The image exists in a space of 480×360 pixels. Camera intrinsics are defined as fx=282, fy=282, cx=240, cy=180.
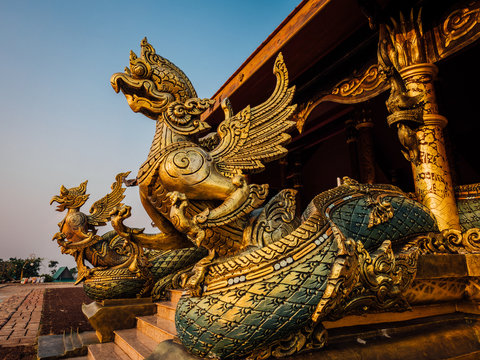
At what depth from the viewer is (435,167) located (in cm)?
201

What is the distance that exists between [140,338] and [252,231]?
1511 mm

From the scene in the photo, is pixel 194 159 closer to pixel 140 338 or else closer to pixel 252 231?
pixel 252 231

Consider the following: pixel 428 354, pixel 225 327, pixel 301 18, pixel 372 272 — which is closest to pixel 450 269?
pixel 428 354

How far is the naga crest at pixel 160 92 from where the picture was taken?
1.61 m

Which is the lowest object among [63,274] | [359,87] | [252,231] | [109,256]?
[63,274]

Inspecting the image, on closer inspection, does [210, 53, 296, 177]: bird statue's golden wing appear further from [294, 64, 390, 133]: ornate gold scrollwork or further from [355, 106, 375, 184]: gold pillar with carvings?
[355, 106, 375, 184]: gold pillar with carvings

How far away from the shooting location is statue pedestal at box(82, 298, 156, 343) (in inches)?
102

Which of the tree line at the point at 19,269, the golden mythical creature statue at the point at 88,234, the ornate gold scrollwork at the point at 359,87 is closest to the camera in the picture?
the ornate gold scrollwork at the point at 359,87

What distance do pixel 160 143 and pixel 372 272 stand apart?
123cm

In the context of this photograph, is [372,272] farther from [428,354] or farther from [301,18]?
[301,18]

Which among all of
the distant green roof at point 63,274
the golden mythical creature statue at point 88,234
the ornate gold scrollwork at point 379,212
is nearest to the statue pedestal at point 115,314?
the golden mythical creature statue at point 88,234

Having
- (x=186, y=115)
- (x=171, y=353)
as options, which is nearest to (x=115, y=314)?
(x=171, y=353)

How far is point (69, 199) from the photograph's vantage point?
439 centimetres

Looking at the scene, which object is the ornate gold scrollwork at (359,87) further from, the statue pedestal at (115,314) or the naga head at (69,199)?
the naga head at (69,199)
